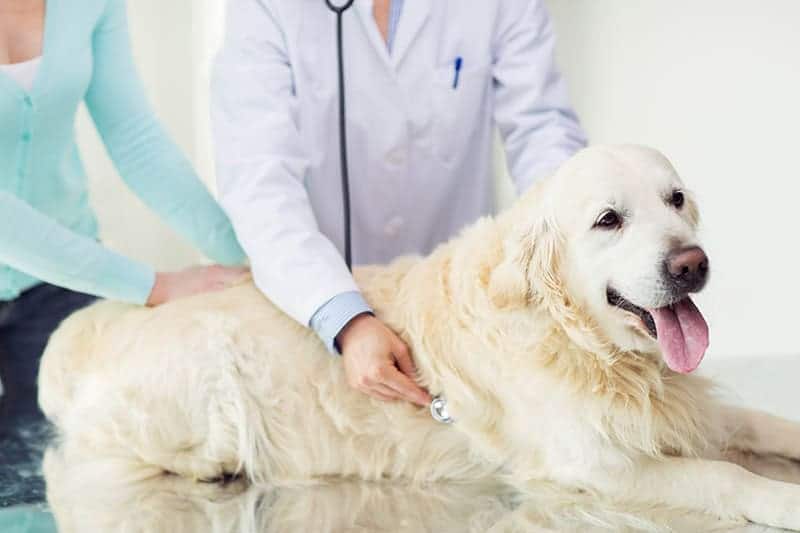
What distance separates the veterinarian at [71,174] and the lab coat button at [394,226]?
296 mm

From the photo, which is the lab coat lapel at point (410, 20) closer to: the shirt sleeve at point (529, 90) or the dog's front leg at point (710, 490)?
the shirt sleeve at point (529, 90)

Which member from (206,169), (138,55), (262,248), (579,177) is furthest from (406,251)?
(138,55)

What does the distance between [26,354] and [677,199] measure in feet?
4.24

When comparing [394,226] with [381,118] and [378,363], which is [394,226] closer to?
[381,118]

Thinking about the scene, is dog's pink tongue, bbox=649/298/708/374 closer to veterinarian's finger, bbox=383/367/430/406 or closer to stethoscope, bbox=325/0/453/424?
veterinarian's finger, bbox=383/367/430/406

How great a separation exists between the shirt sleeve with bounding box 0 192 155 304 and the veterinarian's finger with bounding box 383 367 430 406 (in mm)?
513

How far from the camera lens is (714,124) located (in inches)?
103

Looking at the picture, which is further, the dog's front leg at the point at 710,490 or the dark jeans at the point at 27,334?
the dark jeans at the point at 27,334

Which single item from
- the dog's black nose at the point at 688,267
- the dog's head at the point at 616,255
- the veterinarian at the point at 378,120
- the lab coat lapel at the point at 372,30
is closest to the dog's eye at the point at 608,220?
the dog's head at the point at 616,255

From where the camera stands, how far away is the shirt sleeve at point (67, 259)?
1.77m

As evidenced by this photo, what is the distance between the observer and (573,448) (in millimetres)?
1489

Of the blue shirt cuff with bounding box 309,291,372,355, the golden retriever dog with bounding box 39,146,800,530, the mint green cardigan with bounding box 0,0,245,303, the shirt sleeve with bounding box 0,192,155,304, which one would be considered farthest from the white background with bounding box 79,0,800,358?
the blue shirt cuff with bounding box 309,291,372,355

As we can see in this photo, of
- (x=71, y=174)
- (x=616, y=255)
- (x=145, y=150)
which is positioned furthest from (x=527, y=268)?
(x=71, y=174)

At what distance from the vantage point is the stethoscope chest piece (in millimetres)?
1604
